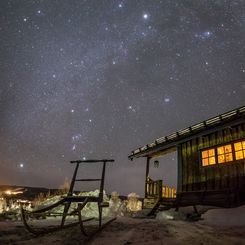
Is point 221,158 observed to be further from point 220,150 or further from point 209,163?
point 209,163

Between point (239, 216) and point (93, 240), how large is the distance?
20.7 ft

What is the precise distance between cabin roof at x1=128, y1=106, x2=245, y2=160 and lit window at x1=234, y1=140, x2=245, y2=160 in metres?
0.95

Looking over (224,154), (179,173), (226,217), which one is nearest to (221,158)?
(224,154)

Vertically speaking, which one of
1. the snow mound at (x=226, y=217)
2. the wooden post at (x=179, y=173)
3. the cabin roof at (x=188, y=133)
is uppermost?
the cabin roof at (x=188, y=133)

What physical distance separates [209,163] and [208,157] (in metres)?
0.31

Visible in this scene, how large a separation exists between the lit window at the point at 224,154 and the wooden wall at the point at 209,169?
0.21 metres

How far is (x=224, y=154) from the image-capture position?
449 inches

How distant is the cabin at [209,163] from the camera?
10570 mm

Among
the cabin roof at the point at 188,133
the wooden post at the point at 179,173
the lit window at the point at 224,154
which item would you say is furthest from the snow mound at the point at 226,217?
the cabin roof at the point at 188,133

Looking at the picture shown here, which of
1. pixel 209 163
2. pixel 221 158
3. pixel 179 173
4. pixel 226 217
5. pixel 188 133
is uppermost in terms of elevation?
pixel 188 133

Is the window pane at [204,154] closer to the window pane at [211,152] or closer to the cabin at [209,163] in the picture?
the cabin at [209,163]

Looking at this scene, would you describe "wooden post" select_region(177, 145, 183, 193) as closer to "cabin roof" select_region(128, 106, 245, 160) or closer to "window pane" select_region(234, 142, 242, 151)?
"cabin roof" select_region(128, 106, 245, 160)

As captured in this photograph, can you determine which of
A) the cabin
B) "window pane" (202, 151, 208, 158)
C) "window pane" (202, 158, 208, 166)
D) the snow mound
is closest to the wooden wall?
the cabin

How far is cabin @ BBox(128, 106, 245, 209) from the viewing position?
10570 mm
